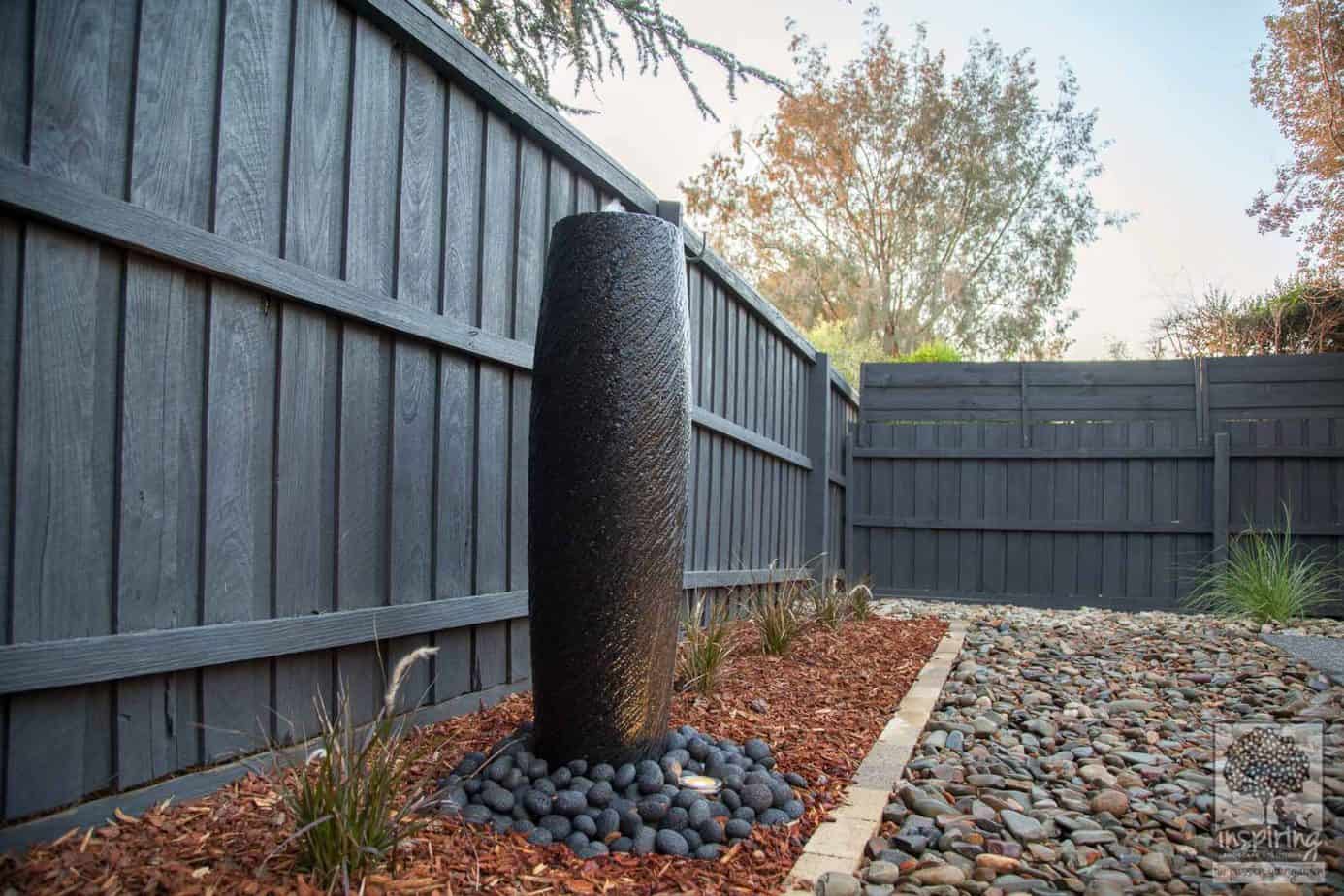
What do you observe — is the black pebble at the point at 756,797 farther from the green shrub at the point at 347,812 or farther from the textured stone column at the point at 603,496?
the green shrub at the point at 347,812

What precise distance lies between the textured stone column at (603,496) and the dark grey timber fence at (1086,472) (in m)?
6.45

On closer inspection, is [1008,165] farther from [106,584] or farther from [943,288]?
[106,584]

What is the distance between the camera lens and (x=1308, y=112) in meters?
11.4

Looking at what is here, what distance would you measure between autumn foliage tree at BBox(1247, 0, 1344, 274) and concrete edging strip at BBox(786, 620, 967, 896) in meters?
10.5

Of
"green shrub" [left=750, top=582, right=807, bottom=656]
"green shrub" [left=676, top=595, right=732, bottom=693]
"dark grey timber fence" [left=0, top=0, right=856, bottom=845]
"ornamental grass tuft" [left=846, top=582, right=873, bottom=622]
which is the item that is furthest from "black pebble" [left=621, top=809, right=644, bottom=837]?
"ornamental grass tuft" [left=846, top=582, right=873, bottom=622]

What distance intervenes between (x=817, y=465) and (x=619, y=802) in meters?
5.64

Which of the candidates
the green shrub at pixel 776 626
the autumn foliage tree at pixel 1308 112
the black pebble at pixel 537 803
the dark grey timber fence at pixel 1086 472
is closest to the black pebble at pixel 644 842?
the black pebble at pixel 537 803

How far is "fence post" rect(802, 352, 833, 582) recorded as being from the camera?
304 inches

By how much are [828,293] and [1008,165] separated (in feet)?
15.7

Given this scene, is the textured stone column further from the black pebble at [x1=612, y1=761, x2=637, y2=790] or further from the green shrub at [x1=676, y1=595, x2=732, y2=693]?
the green shrub at [x1=676, y1=595, x2=732, y2=693]

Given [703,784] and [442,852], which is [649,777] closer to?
[703,784]

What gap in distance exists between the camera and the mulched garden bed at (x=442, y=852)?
5.65 feet

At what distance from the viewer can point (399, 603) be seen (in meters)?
2.74

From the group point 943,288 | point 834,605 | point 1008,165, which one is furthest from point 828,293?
point 834,605
